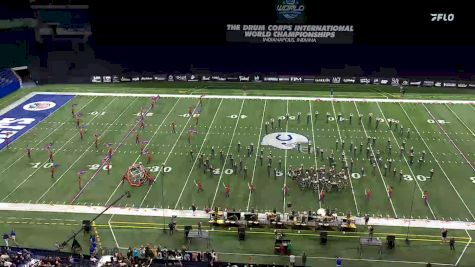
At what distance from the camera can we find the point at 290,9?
48250mm

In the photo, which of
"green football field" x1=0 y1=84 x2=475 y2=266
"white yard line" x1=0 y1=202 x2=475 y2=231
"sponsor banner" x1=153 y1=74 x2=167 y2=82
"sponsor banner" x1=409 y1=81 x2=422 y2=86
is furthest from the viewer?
"sponsor banner" x1=153 y1=74 x2=167 y2=82

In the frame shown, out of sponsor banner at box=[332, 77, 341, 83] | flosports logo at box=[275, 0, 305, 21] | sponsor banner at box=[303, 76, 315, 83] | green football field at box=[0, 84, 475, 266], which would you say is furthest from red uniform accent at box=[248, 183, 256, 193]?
flosports logo at box=[275, 0, 305, 21]

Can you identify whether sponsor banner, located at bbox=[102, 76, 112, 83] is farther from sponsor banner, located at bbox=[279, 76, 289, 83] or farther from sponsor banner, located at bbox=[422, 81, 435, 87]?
sponsor banner, located at bbox=[422, 81, 435, 87]

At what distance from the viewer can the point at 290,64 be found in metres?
49.6

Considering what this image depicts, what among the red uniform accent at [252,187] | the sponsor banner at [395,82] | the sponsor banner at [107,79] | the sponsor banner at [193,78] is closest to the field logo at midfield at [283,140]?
the red uniform accent at [252,187]

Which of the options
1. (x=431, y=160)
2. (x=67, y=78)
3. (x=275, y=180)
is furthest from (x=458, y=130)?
(x=67, y=78)

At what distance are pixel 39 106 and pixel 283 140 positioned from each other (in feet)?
63.4

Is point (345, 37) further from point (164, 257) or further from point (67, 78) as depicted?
point (164, 257)

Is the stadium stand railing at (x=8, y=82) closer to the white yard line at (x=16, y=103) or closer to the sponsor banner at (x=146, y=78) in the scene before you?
the white yard line at (x=16, y=103)

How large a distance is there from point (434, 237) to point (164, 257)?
430 inches

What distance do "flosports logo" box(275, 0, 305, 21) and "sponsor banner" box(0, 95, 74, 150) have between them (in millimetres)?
19634

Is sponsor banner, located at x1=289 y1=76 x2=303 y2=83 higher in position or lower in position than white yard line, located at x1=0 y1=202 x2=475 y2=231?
higher

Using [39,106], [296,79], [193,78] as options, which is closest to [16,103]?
[39,106]

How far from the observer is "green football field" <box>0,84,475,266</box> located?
25.1 metres
